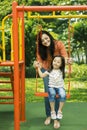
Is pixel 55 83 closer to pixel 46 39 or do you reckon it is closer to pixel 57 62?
pixel 57 62

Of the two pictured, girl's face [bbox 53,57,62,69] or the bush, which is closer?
girl's face [bbox 53,57,62,69]

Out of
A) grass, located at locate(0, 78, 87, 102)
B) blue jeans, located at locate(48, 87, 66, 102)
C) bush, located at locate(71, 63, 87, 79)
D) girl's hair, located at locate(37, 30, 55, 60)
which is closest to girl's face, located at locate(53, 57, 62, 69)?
girl's hair, located at locate(37, 30, 55, 60)

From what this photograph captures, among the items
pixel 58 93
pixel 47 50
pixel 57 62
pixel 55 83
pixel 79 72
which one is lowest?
pixel 79 72

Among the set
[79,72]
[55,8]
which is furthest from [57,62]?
[79,72]

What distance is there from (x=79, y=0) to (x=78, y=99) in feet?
13.8

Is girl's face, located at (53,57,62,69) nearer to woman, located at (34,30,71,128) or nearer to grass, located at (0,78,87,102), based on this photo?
woman, located at (34,30,71,128)

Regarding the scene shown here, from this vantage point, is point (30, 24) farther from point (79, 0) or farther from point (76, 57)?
point (76, 57)

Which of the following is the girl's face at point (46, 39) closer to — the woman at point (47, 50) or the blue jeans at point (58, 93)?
the woman at point (47, 50)

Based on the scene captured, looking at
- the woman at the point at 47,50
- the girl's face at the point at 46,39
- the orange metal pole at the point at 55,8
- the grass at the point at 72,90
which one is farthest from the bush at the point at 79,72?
the orange metal pole at the point at 55,8

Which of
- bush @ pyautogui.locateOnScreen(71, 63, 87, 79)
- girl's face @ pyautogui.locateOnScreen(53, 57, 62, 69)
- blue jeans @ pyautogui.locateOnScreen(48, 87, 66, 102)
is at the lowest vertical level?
bush @ pyautogui.locateOnScreen(71, 63, 87, 79)

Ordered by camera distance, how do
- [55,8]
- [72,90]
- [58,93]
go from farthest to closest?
[72,90], [58,93], [55,8]

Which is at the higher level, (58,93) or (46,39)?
(46,39)

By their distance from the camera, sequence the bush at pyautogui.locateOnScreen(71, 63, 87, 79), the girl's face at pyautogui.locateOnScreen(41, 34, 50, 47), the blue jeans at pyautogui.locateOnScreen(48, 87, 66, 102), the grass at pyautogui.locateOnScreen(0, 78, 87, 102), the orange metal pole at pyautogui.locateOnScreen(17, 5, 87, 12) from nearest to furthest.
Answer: the orange metal pole at pyautogui.locateOnScreen(17, 5, 87, 12)
the blue jeans at pyautogui.locateOnScreen(48, 87, 66, 102)
the girl's face at pyautogui.locateOnScreen(41, 34, 50, 47)
the grass at pyautogui.locateOnScreen(0, 78, 87, 102)
the bush at pyautogui.locateOnScreen(71, 63, 87, 79)

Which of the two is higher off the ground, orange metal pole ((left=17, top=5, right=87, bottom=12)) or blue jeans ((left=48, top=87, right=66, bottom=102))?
orange metal pole ((left=17, top=5, right=87, bottom=12))
